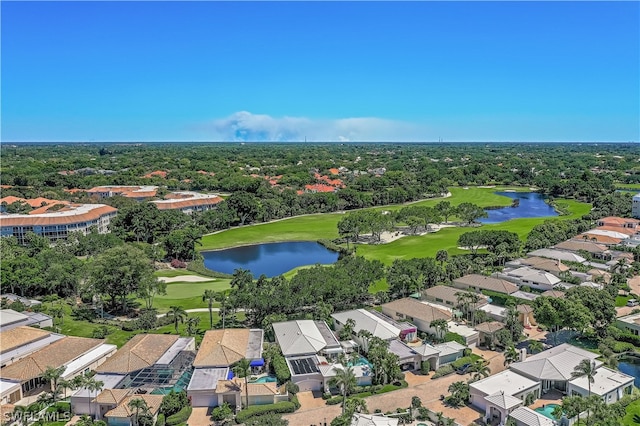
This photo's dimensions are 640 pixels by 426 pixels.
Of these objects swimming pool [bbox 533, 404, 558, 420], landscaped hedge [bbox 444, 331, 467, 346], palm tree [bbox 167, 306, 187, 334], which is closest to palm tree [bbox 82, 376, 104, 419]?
palm tree [bbox 167, 306, 187, 334]

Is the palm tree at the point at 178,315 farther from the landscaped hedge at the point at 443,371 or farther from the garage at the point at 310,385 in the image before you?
the landscaped hedge at the point at 443,371

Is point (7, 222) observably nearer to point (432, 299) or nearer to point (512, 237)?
point (432, 299)

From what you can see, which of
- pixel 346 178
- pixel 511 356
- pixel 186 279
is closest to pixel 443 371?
pixel 511 356

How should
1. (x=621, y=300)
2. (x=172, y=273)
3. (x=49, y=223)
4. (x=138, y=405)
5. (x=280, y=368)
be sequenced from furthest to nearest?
(x=49, y=223)
(x=172, y=273)
(x=621, y=300)
(x=280, y=368)
(x=138, y=405)

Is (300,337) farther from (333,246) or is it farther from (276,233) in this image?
(276,233)

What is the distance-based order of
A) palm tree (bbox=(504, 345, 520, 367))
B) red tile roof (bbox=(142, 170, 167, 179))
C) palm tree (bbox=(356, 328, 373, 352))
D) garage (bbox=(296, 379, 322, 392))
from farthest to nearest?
red tile roof (bbox=(142, 170, 167, 179)), palm tree (bbox=(356, 328, 373, 352)), palm tree (bbox=(504, 345, 520, 367)), garage (bbox=(296, 379, 322, 392))

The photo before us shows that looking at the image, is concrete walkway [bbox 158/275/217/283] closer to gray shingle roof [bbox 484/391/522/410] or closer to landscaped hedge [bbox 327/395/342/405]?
landscaped hedge [bbox 327/395/342/405]
